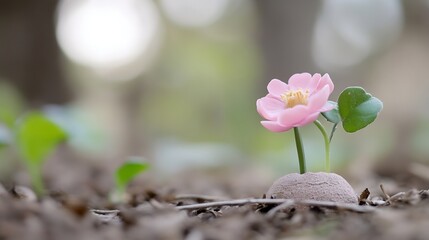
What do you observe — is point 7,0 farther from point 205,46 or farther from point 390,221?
point 205,46

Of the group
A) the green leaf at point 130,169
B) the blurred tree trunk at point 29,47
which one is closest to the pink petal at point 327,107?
the green leaf at point 130,169

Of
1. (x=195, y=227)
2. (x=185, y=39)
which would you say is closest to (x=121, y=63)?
(x=185, y=39)

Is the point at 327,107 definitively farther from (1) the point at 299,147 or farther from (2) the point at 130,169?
(2) the point at 130,169

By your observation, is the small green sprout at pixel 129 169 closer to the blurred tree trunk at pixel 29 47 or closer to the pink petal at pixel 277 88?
the pink petal at pixel 277 88

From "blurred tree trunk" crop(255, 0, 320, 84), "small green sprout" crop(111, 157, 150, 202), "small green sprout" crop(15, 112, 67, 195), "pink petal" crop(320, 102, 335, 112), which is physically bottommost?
"pink petal" crop(320, 102, 335, 112)

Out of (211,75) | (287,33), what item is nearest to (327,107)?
(287,33)

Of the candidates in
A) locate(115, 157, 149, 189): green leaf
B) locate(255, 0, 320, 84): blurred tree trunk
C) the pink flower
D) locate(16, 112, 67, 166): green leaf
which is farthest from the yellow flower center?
locate(255, 0, 320, 84): blurred tree trunk

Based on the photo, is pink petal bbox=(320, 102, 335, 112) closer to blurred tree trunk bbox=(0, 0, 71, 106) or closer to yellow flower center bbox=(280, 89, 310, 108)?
yellow flower center bbox=(280, 89, 310, 108)
